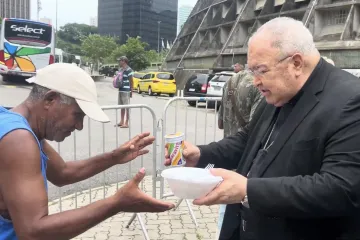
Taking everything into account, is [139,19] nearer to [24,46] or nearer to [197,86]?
[24,46]

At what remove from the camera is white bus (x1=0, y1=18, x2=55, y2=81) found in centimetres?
2122

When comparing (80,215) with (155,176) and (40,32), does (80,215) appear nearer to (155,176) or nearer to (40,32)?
(155,176)

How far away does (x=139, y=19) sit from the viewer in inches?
3740

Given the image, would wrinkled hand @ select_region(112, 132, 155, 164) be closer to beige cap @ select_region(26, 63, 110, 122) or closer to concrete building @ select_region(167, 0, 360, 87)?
beige cap @ select_region(26, 63, 110, 122)

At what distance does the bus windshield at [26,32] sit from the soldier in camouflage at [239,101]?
19.4 metres

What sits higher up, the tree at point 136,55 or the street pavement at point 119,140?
the tree at point 136,55

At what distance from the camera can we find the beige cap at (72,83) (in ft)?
6.37

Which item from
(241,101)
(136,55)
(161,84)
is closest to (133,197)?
(241,101)

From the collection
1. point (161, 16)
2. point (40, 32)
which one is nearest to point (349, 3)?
point (40, 32)

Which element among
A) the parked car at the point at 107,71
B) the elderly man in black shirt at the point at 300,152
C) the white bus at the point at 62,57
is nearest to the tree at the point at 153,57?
the parked car at the point at 107,71

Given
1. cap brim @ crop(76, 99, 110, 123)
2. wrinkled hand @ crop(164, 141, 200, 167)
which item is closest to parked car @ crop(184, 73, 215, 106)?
wrinkled hand @ crop(164, 141, 200, 167)

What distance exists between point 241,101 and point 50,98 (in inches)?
105

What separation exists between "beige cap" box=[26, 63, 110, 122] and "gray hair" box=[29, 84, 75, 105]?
24 mm

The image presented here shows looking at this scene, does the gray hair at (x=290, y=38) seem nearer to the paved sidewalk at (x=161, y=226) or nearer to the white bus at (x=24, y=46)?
the paved sidewalk at (x=161, y=226)
